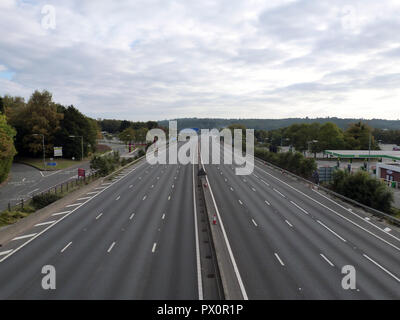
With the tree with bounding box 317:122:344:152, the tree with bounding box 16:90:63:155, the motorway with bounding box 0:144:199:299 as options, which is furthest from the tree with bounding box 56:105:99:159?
the tree with bounding box 317:122:344:152

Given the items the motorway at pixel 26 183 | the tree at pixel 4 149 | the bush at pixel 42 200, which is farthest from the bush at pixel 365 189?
the tree at pixel 4 149

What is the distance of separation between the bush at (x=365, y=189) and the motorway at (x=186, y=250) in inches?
99.6

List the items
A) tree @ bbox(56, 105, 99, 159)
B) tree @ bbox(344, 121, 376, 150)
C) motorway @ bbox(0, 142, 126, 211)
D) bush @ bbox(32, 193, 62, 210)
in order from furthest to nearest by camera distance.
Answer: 1. tree @ bbox(344, 121, 376, 150)
2. tree @ bbox(56, 105, 99, 159)
3. motorway @ bbox(0, 142, 126, 211)
4. bush @ bbox(32, 193, 62, 210)

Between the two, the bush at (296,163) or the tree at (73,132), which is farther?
the tree at (73,132)

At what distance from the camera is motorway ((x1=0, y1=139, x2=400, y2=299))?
48.4ft

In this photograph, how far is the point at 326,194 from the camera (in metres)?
39.3

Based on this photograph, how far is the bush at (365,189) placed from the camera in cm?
2989

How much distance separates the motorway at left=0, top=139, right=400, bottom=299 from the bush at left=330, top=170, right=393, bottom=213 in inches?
99.6

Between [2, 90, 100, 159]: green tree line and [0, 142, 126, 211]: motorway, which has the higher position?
[2, 90, 100, 159]: green tree line

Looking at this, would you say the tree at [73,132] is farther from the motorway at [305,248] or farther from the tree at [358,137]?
the tree at [358,137]

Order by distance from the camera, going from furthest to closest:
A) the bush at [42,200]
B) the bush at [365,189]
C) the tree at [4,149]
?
1. the tree at [4,149]
2. the bush at [42,200]
3. the bush at [365,189]

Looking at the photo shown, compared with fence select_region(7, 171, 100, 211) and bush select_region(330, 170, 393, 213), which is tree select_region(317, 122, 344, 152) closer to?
bush select_region(330, 170, 393, 213)

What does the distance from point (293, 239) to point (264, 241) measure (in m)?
2.34
